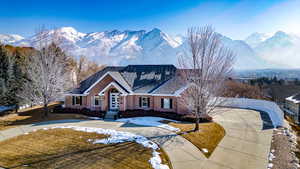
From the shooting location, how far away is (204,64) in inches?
533

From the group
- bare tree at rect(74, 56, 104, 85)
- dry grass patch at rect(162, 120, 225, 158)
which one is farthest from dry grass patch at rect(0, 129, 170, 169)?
bare tree at rect(74, 56, 104, 85)

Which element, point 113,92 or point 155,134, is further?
point 113,92

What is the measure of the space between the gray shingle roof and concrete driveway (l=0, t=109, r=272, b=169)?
20.4ft

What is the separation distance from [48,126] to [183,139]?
1256cm

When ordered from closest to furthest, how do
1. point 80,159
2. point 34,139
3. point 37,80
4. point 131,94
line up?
point 80,159
point 34,139
point 37,80
point 131,94

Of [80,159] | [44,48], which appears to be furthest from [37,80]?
[80,159]

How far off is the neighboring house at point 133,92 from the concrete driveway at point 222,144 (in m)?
4.70

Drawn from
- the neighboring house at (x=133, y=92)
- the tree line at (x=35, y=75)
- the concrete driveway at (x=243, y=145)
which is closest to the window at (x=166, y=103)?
the neighboring house at (x=133, y=92)

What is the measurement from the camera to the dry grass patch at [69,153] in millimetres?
9414

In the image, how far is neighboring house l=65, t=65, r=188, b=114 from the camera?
69.0 feet

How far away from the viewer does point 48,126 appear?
16.7 metres

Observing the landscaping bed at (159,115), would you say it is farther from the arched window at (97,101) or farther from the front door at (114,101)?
the arched window at (97,101)

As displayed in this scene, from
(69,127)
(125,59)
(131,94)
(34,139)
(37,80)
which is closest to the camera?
(34,139)

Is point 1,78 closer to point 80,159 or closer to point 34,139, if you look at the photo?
point 34,139
